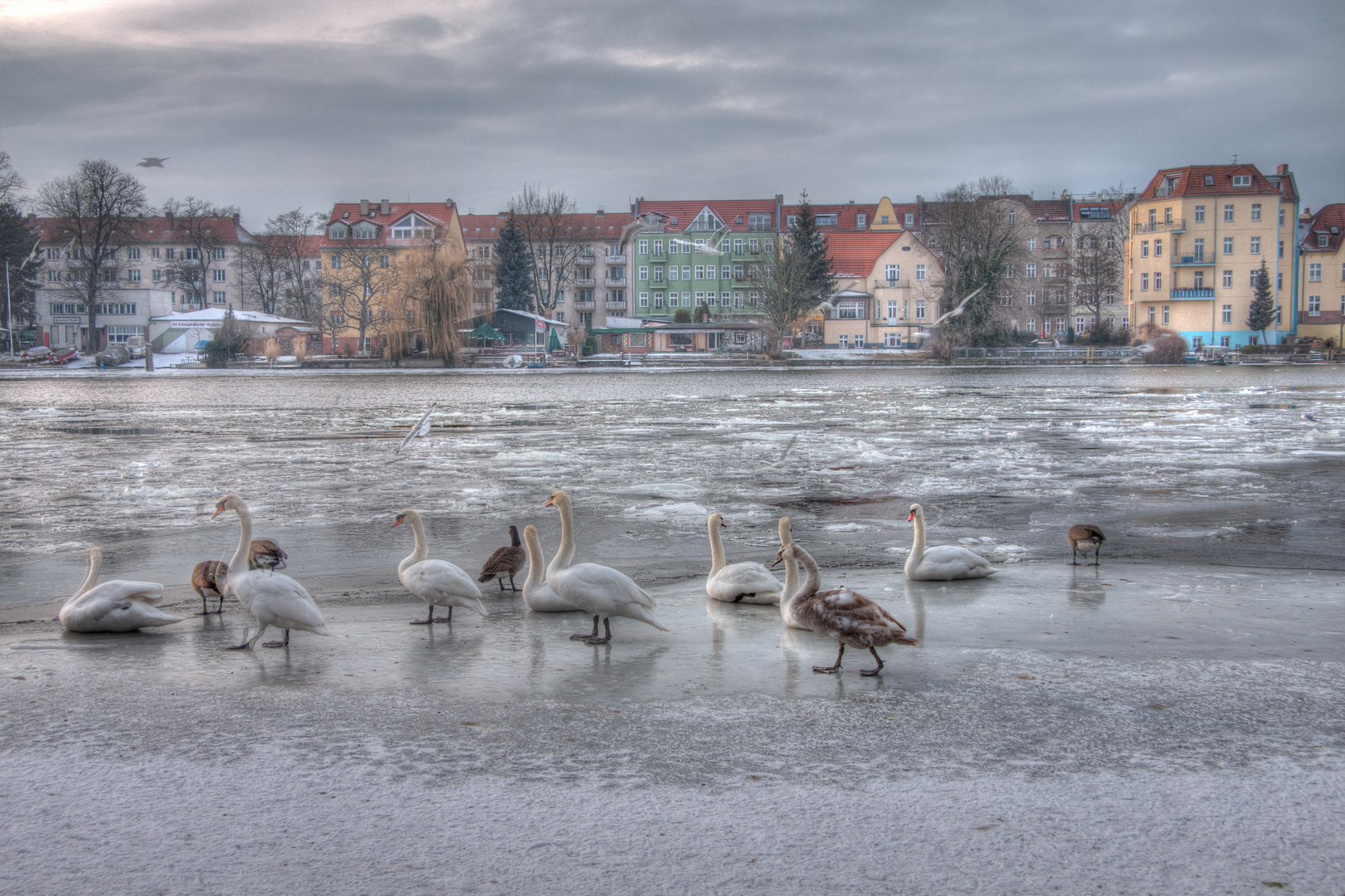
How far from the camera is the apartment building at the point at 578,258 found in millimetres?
98188

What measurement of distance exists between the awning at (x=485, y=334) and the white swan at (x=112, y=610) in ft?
240

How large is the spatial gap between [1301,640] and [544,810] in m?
4.65

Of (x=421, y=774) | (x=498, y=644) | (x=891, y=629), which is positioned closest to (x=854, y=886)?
(x=421, y=774)

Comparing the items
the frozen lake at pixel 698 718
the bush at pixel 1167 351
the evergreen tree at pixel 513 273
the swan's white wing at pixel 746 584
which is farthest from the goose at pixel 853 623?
the evergreen tree at pixel 513 273

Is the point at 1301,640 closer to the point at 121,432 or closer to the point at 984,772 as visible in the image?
the point at 984,772

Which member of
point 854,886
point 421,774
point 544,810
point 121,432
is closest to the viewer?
point 854,886

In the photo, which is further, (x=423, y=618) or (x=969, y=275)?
(x=969, y=275)

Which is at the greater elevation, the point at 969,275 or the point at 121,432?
the point at 969,275

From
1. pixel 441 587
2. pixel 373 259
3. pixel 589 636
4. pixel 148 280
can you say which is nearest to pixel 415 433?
pixel 441 587

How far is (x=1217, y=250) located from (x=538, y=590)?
84.2 meters

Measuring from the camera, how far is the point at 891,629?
5297 mm

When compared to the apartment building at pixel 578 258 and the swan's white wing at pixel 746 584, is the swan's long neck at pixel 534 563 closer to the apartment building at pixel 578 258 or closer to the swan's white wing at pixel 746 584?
the swan's white wing at pixel 746 584

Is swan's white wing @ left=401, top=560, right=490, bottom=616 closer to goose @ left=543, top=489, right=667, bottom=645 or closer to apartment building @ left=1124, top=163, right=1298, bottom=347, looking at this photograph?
goose @ left=543, top=489, right=667, bottom=645

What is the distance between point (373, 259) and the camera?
280ft
